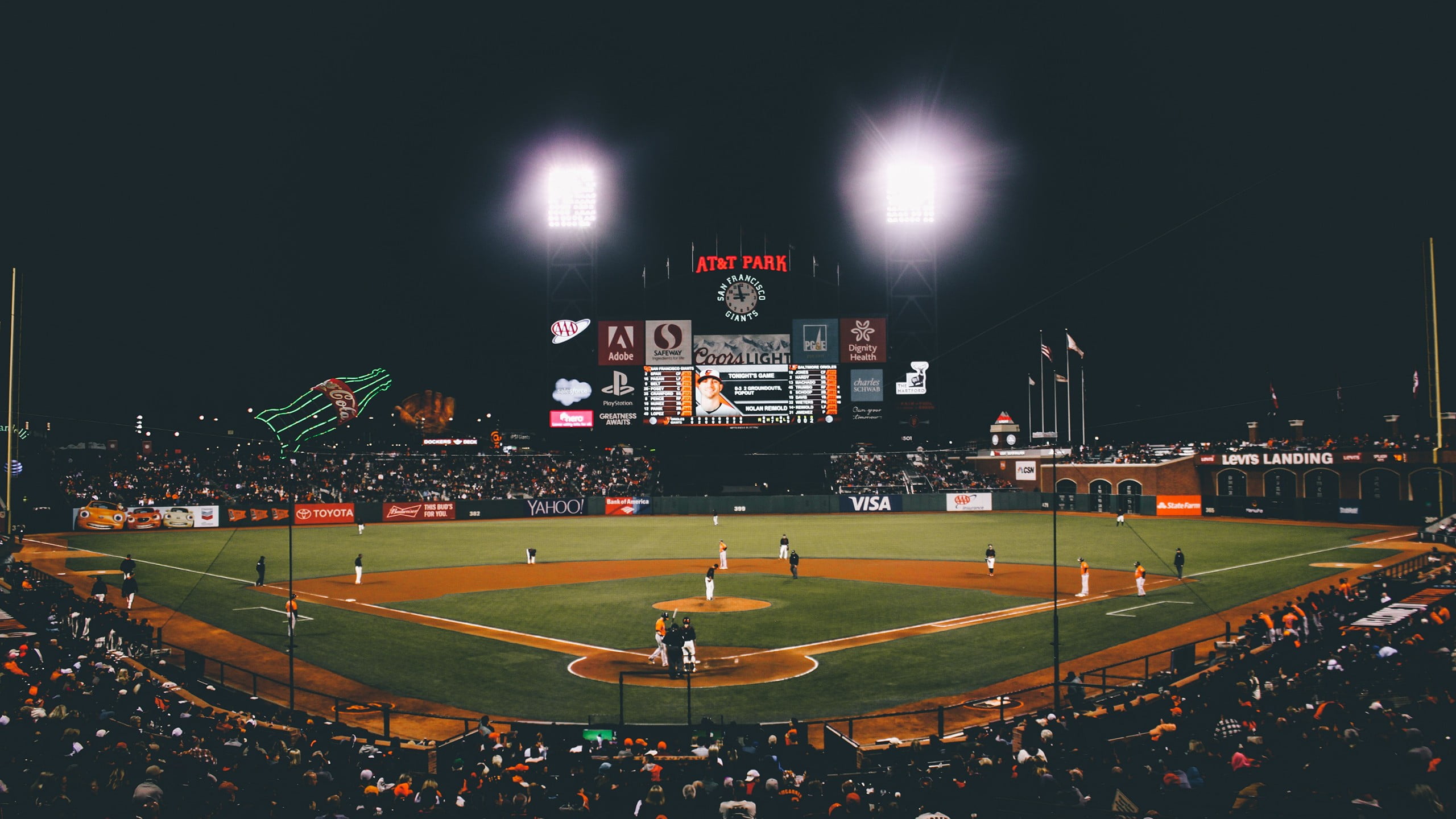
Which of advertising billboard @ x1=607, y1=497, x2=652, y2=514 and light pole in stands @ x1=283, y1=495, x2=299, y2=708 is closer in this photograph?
light pole in stands @ x1=283, y1=495, x2=299, y2=708

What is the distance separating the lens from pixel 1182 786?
857 cm

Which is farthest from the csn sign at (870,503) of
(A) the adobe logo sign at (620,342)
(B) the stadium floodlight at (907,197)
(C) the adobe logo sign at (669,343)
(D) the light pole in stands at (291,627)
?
(D) the light pole in stands at (291,627)

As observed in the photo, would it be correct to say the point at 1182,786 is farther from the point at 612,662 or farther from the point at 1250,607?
the point at 1250,607

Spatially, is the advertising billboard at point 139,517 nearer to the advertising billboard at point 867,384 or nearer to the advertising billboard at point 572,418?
the advertising billboard at point 572,418

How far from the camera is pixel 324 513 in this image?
6438 cm

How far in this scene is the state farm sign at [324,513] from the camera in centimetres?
6316

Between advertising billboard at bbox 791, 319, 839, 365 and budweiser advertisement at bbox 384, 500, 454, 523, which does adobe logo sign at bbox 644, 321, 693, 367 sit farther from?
budweiser advertisement at bbox 384, 500, 454, 523

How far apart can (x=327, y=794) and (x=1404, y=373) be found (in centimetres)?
8000

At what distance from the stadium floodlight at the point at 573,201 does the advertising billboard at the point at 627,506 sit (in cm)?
2284

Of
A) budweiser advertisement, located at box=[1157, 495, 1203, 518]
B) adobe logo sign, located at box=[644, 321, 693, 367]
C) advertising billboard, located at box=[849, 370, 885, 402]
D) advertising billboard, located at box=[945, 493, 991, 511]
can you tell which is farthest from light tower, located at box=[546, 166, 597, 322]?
budweiser advertisement, located at box=[1157, 495, 1203, 518]

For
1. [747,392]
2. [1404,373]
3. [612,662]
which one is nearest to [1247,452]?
[1404,373]

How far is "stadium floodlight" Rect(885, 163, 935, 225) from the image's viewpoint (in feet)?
232

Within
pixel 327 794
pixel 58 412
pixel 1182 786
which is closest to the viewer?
pixel 1182 786

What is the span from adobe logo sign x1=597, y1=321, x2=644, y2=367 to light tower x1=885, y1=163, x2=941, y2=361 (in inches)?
829
